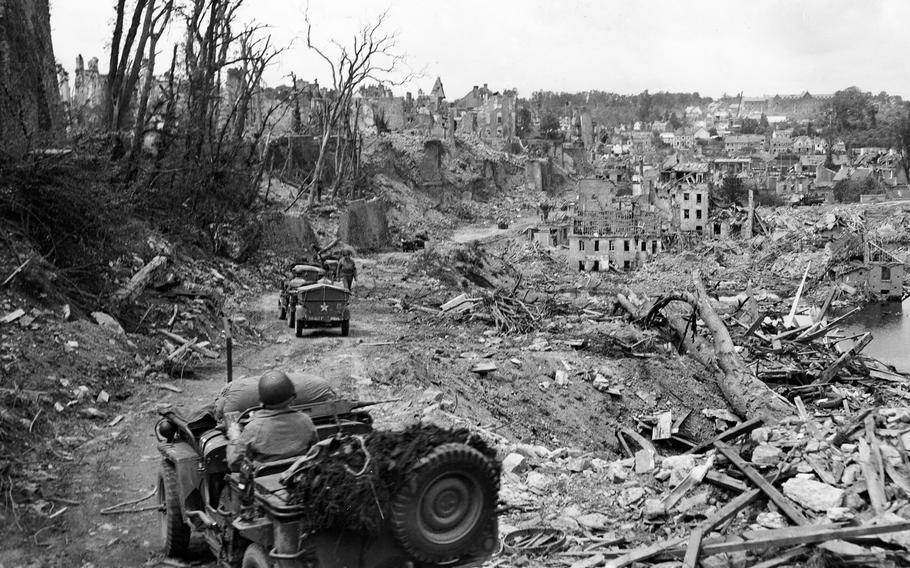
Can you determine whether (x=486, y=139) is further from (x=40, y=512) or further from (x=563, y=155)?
(x=40, y=512)

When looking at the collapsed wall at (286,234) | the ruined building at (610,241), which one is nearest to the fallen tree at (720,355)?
the collapsed wall at (286,234)

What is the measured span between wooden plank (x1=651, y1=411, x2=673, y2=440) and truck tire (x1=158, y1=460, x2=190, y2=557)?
10196 mm

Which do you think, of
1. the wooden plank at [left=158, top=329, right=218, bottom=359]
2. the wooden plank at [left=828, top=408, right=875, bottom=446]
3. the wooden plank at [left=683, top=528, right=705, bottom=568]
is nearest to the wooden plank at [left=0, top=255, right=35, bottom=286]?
the wooden plank at [left=158, top=329, right=218, bottom=359]

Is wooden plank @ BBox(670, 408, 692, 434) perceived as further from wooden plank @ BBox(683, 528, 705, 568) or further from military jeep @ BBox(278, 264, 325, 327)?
military jeep @ BBox(278, 264, 325, 327)

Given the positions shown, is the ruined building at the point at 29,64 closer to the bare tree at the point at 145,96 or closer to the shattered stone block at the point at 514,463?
the bare tree at the point at 145,96

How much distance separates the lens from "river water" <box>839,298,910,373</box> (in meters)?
35.1

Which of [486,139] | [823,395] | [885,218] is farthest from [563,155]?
[823,395]

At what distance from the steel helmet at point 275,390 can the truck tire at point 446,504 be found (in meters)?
1.52

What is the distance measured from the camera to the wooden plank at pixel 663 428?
52.3 feet

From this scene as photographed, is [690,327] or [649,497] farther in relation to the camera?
[690,327]

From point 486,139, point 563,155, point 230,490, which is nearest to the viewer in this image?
point 230,490

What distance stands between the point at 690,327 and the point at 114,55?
18406 mm

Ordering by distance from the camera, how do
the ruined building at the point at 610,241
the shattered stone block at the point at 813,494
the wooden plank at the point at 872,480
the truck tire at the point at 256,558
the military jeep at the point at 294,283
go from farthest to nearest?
the ruined building at the point at 610,241
the military jeep at the point at 294,283
the shattered stone block at the point at 813,494
the wooden plank at the point at 872,480
the truck tire at the point at 256,558

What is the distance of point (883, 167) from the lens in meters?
109
